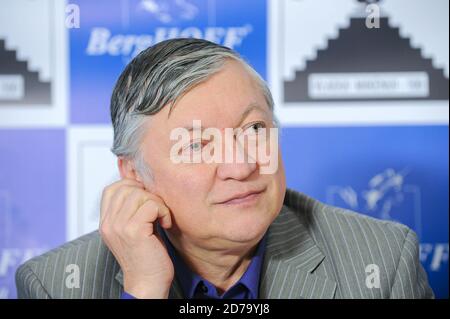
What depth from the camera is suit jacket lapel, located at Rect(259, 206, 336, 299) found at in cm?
125

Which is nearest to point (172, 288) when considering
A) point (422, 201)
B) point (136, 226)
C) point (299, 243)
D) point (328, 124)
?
point (136, 226)

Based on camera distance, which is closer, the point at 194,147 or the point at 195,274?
the point at 194,147

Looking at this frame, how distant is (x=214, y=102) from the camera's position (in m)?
1.11

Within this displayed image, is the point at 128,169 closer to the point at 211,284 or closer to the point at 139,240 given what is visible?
the point at 139,240

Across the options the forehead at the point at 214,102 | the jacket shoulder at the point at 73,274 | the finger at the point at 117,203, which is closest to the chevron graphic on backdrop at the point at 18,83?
the jacket shoulder at the point at 73,274

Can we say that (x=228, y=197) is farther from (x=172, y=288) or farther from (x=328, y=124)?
(x=328, y=124)

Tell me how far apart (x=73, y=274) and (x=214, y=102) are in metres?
0.53

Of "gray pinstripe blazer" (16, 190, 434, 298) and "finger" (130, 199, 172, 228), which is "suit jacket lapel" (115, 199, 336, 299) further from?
"finger" (130, 199, 172, 228)

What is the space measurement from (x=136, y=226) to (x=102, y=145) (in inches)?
26.9

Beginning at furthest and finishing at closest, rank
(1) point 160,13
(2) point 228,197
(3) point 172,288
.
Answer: (1) point 160,13, (3) point 172,288, (2) point 228,197

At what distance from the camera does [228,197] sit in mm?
1110

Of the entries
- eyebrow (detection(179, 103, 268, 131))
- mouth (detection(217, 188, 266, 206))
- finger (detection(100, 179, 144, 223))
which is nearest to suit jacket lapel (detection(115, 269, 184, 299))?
finger (detection(100, 179, 144, 223))

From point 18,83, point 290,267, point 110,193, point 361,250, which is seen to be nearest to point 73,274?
point 110,193

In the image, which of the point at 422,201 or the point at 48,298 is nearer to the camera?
the point at 48,298
